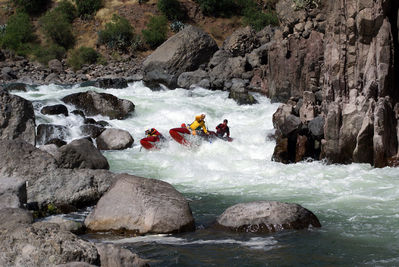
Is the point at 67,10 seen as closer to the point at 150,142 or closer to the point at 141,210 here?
the point at 150,142

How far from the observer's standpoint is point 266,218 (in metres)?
6.84

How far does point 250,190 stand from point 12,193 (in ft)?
15.2

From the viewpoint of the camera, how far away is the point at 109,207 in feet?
22.6

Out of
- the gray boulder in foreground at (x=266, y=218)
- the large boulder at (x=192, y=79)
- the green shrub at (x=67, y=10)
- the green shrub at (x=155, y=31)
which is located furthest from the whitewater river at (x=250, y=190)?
the green shrub at (x=67, y=10)

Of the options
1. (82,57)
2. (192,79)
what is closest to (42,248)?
(192,79)

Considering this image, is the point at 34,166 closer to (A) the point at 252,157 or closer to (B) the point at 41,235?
(B) the point at 41,235

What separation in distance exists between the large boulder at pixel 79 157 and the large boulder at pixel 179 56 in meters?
15.1

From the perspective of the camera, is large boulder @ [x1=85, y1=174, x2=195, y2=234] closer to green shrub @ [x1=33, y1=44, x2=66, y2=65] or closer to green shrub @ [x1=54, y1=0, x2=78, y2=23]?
green shrub @ [x1=33, y1=44, x2=66, y2=65]

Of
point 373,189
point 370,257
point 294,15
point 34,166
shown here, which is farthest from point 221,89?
point 370,257

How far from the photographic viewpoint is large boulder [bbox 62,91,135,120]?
18625 millimetres

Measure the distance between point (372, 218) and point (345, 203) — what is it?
42.0 inches

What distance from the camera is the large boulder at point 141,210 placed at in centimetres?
663

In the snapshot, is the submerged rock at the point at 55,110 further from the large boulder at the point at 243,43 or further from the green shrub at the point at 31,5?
the green shrub at the point at 31,5

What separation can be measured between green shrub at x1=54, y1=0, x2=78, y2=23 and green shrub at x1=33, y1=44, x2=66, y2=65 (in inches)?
191
